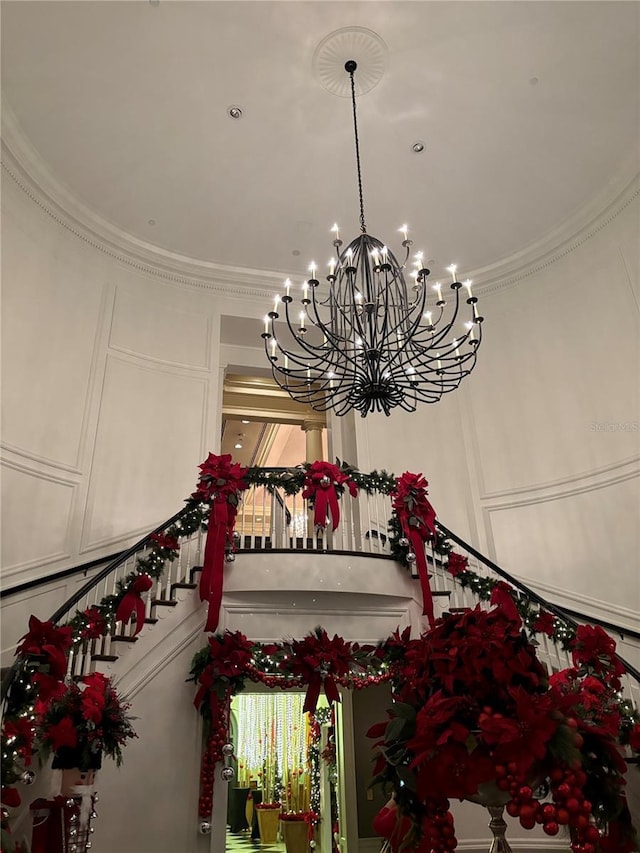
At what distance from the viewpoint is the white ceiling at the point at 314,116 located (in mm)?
5883

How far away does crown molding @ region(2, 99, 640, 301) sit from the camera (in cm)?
711

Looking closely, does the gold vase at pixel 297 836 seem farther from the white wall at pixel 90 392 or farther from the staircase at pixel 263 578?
the white wall at pixel 90 392

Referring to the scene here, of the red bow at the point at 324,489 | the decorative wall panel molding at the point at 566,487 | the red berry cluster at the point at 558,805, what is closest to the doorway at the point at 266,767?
the decorative wall panel molding at the point at 566,487

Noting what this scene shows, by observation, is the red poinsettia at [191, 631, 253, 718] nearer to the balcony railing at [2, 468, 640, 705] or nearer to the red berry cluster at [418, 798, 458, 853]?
the balcony railing at [2, 468, 640, 705]

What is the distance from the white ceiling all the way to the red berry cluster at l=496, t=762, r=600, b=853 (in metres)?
6.69

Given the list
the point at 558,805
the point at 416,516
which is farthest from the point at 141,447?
the point at 558,805

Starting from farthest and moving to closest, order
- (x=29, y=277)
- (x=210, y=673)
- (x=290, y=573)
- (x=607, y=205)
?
(x=607, y=205)
(x=29, y=277)
(x=290, y=573)
(x=210, y=673)

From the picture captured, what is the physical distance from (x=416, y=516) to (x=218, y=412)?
11.6 feet

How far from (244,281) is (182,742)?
6.53 meters

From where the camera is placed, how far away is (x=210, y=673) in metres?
5.37

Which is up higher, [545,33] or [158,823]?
[545,33]

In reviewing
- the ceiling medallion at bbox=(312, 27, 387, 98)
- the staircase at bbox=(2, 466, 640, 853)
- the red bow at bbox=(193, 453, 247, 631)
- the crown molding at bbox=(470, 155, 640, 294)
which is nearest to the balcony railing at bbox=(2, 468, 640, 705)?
the staircase at bbox=(2, 466, 640, 853)

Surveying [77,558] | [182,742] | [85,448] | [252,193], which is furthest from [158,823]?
[252,193]

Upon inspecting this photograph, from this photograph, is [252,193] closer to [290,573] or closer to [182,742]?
[290,573]
